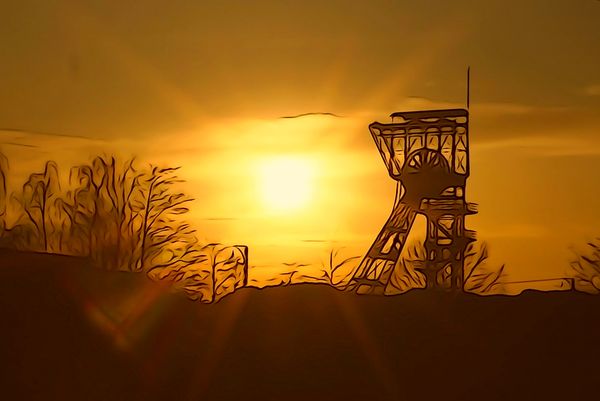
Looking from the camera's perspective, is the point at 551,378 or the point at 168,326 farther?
the point at 168,326

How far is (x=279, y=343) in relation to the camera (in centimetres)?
2544

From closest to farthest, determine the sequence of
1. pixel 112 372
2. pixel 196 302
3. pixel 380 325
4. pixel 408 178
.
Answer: pixel 112 372 < pixel 380 325 < pixel 196 302 < pixel 408 178

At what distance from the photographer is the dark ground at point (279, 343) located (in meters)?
22.5

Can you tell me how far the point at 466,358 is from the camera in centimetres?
2394

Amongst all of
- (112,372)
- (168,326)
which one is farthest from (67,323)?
(168,326)

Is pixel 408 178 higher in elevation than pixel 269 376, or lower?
higher

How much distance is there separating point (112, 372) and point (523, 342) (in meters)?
8.92

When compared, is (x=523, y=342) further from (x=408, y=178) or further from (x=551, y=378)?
(x=408, y=178)

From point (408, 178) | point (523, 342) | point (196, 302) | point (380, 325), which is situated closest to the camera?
point (523, 342)

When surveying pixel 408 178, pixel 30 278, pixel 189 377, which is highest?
pixel 408 178

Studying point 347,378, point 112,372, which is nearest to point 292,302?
point 347,378

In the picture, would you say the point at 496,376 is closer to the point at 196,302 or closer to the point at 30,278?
the point at 196,302

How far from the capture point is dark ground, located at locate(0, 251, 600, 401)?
22.5 meters

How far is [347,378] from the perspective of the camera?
23.6 m
